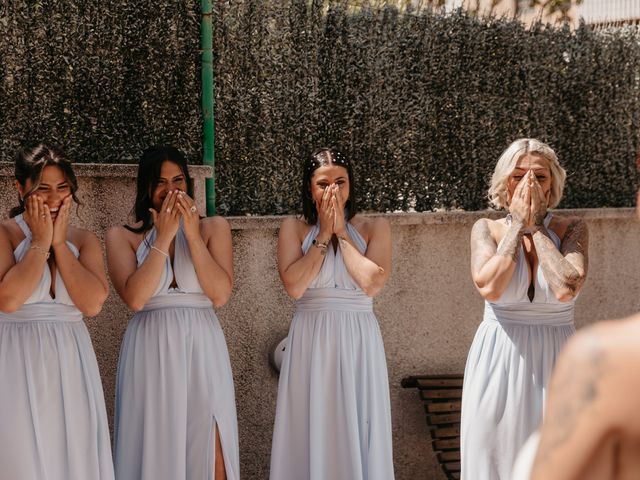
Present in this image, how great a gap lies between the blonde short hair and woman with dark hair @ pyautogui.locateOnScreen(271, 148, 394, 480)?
2.64 ft

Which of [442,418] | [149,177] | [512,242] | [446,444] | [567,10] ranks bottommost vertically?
[446,444]

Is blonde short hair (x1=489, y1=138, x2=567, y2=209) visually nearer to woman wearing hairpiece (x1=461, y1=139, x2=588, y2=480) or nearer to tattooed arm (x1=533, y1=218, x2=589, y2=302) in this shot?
woman wearing hairpiece (x1=461, y1=139, x2=588, y2=480)

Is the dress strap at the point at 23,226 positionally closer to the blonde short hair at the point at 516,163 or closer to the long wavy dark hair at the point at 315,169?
the long wavy dark hair at the point at 315,169

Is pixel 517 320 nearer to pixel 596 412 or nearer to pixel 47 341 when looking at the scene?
pixel 47 341

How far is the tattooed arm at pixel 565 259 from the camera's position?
16.7 ft

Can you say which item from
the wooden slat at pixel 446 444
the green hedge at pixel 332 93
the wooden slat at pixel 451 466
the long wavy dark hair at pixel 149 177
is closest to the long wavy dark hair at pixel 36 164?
the long wavy dark hair at pixel 149 177

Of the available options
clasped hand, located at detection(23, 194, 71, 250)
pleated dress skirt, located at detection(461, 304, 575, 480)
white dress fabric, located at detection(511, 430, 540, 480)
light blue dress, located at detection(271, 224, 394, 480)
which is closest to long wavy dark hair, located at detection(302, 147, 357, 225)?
light blue dress, located at detection(271, 224, 394, 480)

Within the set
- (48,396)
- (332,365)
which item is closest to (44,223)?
(48,396)

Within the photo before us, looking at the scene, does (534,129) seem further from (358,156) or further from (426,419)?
(426,419)

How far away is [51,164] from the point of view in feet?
16.4

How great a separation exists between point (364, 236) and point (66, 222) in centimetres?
188

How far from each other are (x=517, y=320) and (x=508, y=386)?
0.39 meters

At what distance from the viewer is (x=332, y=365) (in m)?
5.49

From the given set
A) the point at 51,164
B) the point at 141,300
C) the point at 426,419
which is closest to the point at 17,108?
the point at 51,164
